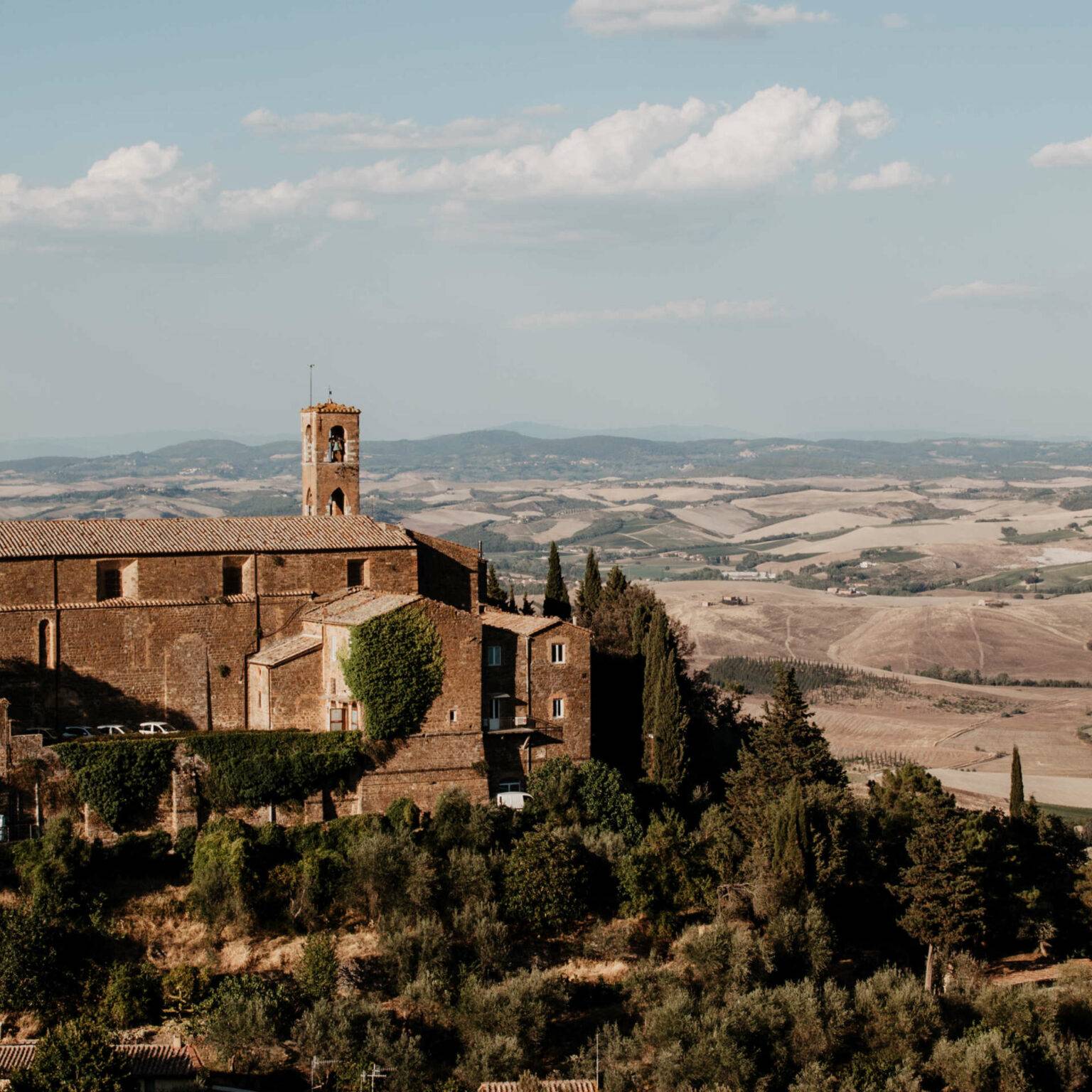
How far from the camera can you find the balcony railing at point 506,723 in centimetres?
4091

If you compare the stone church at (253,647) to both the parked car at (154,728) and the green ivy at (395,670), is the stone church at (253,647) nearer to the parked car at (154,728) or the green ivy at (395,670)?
the green ivy at (395,670)

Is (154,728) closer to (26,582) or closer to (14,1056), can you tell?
(26,582)

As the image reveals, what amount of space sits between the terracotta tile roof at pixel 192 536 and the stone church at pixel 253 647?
56mm

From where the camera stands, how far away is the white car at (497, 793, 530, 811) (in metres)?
40.3

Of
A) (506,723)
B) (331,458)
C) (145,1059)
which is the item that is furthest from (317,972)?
(331,458)

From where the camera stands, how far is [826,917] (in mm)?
38438

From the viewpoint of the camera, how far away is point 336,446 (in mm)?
49344

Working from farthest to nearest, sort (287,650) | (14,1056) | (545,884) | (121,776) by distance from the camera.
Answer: (287,650) < (121,776) < (545,884) < (14,1056)

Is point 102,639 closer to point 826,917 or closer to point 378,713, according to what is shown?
point 378,713

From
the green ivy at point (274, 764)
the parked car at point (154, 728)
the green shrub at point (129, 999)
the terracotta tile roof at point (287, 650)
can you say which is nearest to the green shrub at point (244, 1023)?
the green shrub at point (129, 999)

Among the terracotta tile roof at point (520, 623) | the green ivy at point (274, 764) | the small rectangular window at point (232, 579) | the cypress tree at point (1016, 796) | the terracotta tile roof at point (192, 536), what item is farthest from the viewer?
the cypress tree at point (1016, 796)

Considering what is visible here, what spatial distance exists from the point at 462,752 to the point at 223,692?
637cm

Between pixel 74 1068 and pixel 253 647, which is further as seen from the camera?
pixel 253 647

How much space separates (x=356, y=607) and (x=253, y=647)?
10.1 feet
